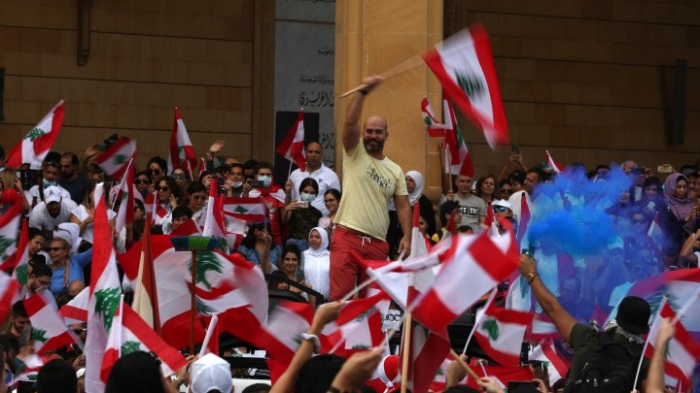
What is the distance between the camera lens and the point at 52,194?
Result: 1527cm

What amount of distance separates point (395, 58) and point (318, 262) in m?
3.11

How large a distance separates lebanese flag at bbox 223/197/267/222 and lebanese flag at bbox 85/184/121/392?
5.82 m

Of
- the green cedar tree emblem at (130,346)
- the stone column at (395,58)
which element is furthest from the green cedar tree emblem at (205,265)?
the stone column at (395,58)

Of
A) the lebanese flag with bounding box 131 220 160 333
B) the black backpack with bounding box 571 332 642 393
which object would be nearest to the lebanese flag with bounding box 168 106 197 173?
the lebanese flag with bounding box 131 220 160 333

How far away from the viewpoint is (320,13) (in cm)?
2294

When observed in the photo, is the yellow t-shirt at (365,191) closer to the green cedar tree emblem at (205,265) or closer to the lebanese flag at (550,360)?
the lebanese flag at (550,360)

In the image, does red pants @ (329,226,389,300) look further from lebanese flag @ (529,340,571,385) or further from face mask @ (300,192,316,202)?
face mask @ (300,192,316,202)

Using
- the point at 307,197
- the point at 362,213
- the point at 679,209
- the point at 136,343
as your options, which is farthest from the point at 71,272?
the point at 136,343

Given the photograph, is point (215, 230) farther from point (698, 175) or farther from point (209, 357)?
point (698, 175)

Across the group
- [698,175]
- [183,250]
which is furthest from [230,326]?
[698,175]

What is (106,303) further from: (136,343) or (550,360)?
(550,360)

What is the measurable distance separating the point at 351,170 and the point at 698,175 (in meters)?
7.18

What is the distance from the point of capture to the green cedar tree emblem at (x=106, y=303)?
25.6ft

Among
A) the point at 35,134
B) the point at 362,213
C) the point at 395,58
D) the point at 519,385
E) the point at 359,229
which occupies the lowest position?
the point at 519,385
